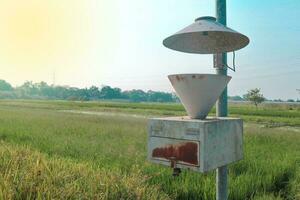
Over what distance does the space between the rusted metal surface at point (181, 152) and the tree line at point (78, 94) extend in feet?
290

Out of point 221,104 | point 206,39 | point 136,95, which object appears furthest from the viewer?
point 136,95

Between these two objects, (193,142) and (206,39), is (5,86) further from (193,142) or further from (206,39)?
(193,142)

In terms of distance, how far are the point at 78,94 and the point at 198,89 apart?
98115 mm

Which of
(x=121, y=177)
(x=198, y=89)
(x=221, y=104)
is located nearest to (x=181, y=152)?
(x=198, y=89)

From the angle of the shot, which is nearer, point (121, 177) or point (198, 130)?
point (198, 130)

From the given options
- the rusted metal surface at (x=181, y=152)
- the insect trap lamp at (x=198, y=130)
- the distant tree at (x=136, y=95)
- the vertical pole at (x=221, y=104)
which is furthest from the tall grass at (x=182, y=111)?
the distant tree at (x=136, y=95)

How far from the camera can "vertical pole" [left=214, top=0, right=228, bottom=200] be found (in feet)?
9.32

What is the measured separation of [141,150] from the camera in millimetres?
7430

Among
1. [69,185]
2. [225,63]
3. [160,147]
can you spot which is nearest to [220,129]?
[160,147]

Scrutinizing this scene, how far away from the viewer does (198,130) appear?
2404mm

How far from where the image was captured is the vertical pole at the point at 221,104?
284 centimetres

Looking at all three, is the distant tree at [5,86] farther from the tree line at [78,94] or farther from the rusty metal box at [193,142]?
the rusty metal box at [193,142]

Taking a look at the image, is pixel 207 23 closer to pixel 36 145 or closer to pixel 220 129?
pixel 220 129

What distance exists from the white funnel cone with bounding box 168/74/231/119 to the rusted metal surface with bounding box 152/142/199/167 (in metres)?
0.33
